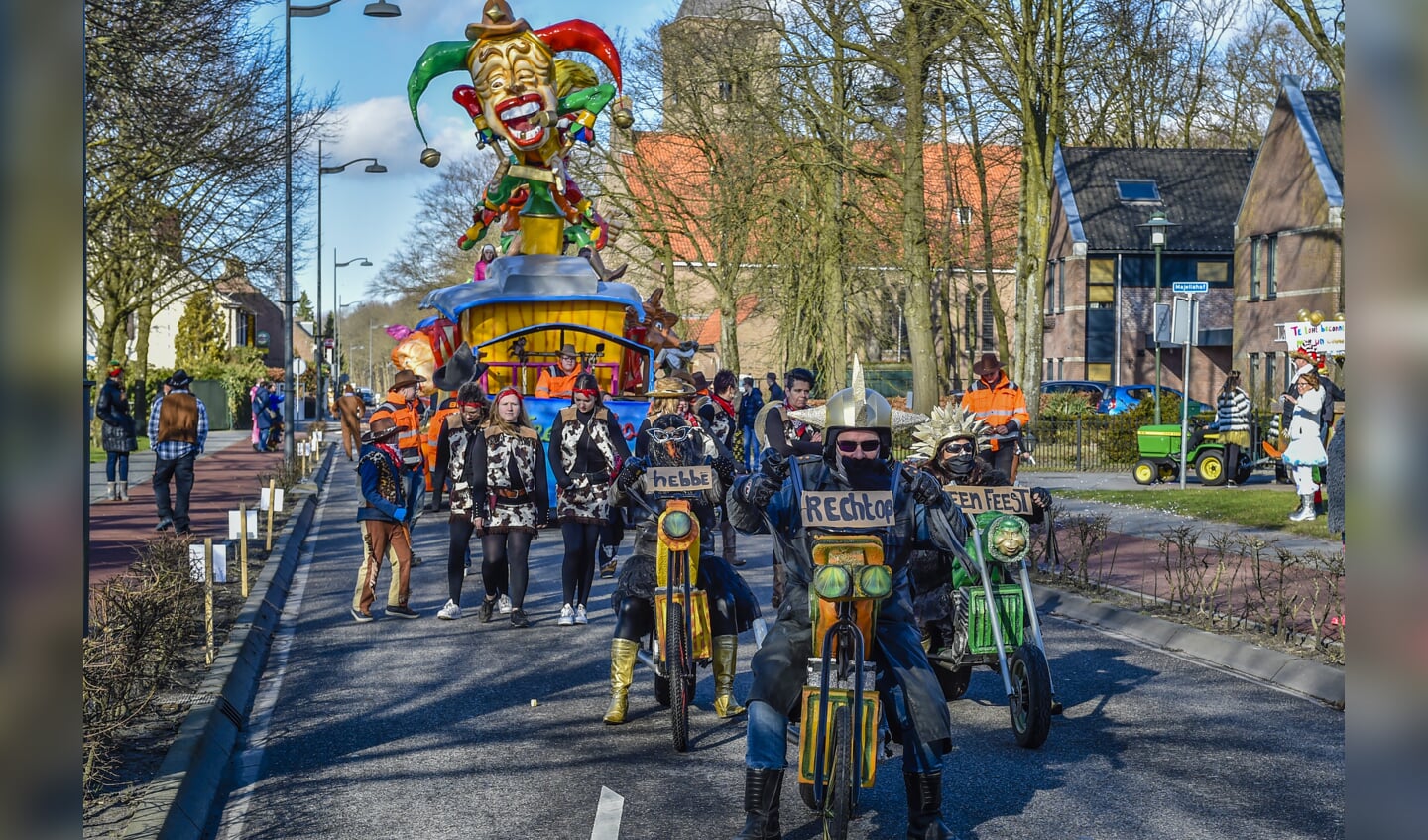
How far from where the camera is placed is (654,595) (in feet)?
27.4

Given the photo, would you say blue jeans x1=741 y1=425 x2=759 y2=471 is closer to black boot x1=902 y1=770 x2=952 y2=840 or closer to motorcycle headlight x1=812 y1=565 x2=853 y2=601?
black boot x1=902 y1=770 x2=952 y2=840

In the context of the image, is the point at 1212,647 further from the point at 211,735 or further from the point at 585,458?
the point at 211,735

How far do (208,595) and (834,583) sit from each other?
5639 millimetres

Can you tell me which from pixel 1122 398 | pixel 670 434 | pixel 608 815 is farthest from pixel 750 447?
pixel 1122 398

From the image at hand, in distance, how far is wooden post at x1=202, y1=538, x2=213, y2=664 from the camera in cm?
969

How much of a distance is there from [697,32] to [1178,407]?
15050 millimetres

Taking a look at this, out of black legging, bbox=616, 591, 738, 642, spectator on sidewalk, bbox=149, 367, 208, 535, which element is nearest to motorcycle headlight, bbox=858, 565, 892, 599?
black legging, bbox=616, 591, 738, 642

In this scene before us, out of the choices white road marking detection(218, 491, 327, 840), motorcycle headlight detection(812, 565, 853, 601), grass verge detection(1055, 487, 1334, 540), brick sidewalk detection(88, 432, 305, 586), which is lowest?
white road marking detection(218, 491, 327, 840)

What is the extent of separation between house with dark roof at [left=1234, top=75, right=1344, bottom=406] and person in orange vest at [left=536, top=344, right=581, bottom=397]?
24303mm

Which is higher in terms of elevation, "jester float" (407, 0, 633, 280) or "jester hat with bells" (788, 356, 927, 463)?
"jester float" (407, 0, 633, 280)

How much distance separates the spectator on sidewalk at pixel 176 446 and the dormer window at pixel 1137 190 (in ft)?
133

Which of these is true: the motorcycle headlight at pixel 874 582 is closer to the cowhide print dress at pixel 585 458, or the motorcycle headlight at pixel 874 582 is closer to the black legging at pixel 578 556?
the cowhide print dress at pixel 585 458

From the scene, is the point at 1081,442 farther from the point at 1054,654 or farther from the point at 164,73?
the point at 1054,654
